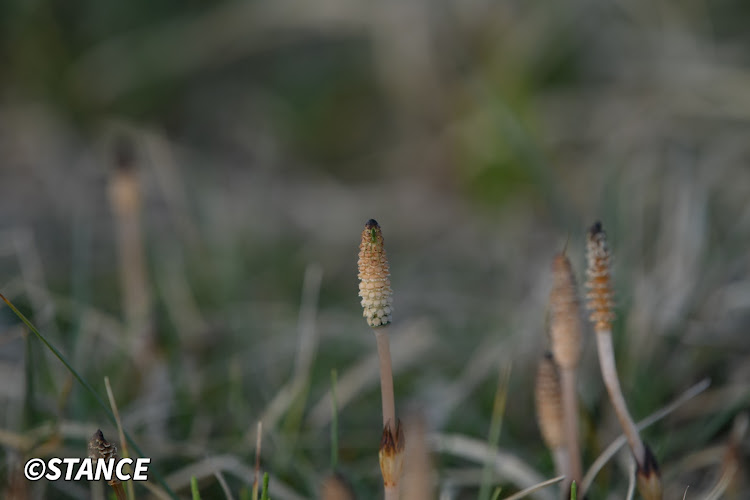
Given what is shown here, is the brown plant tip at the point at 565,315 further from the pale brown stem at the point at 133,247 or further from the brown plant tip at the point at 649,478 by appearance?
the pale brown stem at the point at 133,247

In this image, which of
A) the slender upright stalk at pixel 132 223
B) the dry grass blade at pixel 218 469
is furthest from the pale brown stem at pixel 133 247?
the dry grass blade at pixel 218 469

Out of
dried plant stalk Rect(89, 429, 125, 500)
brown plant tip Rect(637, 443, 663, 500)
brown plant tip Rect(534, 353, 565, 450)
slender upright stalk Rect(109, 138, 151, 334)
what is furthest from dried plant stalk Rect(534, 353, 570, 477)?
slender upright stalk Rect(109, 138, 151, 334)

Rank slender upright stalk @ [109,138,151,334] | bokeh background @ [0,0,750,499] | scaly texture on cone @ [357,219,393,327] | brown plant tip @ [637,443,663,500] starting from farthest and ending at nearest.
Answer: slender upright stalk @ [109,138,151,334] → bokeh background @ [0,0,750,499] → brown plant tip @ [637,443,663,500] → scaly texture on cone @ [357,219,393,327]

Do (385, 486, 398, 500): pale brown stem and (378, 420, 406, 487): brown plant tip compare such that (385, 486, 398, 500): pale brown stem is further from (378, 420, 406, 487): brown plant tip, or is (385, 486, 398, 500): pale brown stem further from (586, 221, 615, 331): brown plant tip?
(586, 221, 615, 331): brown plant tip

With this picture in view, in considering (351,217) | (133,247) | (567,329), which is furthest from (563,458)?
(351,217)

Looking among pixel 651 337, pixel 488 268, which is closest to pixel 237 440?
pixel 651 337
